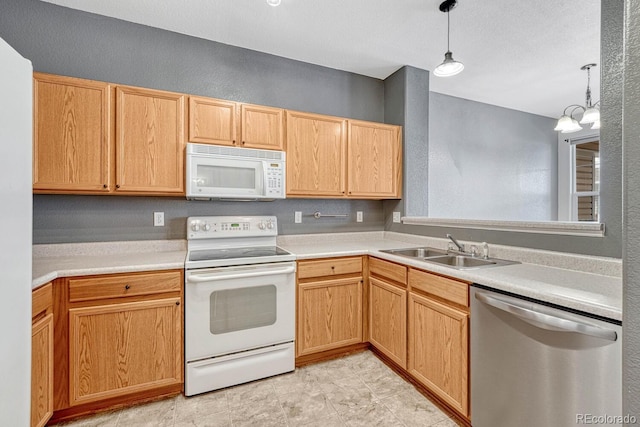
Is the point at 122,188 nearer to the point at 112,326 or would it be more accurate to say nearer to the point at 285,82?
the point at 112,326

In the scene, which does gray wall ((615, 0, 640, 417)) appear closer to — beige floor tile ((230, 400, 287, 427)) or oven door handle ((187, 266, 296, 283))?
beige floor tile ((230, 400, 287, 427))

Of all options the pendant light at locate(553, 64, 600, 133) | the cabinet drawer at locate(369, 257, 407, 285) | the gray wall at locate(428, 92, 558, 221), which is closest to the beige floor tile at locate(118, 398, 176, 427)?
the cabinet drawer at locate(369, 257, 407, 285)

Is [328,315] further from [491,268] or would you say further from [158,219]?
[158,219]

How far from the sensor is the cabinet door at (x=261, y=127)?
2.42 metres

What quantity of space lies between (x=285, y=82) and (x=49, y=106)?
5.95 feet

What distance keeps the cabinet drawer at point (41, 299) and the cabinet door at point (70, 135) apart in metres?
0.71

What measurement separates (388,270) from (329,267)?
469mm

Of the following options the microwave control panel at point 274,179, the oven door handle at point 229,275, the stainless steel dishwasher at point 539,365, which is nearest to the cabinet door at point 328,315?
the oven door handle at point 229,275

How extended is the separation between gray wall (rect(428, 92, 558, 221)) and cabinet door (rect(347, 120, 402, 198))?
94 cm

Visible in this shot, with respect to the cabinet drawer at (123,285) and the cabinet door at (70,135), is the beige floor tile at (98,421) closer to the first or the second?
the cabinet drawer at (123,285)

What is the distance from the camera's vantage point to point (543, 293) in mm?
1286

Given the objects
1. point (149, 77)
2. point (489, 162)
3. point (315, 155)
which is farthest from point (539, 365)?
point (489, 162)

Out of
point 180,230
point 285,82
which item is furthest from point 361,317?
point 285,82

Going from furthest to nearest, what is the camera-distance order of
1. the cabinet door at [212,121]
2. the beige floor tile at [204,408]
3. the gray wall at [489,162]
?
the gray wall at [489,162] → the cabinet door at [212,121] → the beige floor tile at [204,408]
